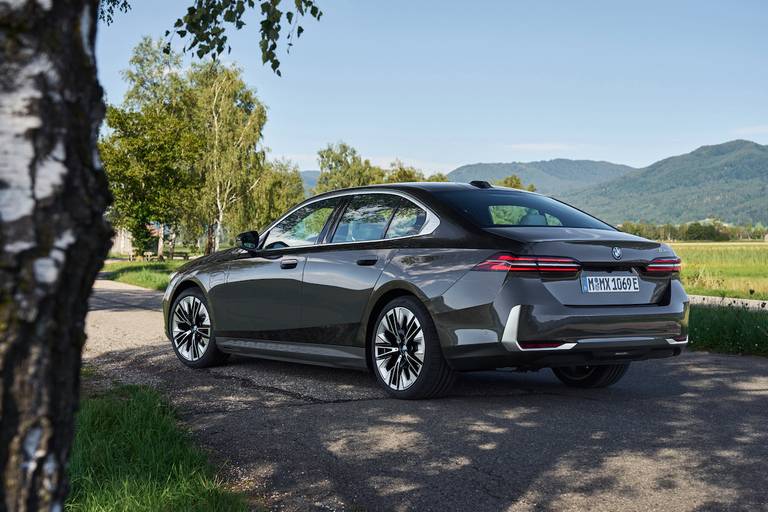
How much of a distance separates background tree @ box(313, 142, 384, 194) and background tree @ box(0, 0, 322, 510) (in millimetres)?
104917

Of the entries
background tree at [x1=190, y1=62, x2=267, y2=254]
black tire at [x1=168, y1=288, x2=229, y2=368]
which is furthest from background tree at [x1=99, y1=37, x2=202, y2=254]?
black tire at [x1=168, y1=288, x2=229, y2=368]

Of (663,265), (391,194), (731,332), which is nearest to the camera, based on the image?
(663,265)

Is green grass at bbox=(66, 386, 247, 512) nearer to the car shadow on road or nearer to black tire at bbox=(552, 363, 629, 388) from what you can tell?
the car shadow on road

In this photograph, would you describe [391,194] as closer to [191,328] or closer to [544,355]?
[544,355]

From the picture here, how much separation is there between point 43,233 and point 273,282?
242 inches

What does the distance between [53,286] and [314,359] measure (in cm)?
573

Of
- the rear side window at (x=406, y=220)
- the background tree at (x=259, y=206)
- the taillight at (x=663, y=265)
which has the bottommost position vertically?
the taillight at (x=663, y=265)

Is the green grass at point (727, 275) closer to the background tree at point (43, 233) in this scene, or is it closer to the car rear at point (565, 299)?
the car rear at point (565, 299)

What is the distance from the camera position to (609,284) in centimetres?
646

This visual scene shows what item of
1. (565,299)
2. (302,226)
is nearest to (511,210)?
(565,299)

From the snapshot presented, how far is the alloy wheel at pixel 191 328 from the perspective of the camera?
8.87 m

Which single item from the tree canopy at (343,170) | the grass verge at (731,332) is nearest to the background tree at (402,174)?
the tree canopy at (343,170)

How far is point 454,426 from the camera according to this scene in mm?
5934

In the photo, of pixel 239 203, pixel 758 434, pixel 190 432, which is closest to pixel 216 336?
pixel 190 432
